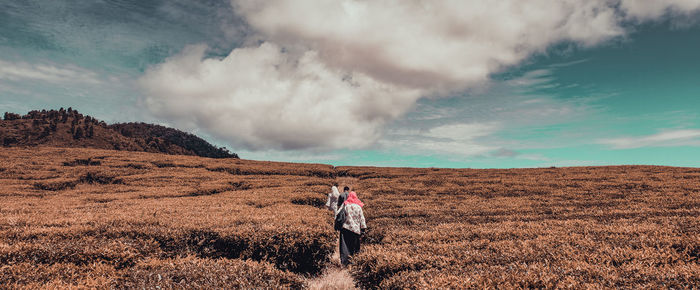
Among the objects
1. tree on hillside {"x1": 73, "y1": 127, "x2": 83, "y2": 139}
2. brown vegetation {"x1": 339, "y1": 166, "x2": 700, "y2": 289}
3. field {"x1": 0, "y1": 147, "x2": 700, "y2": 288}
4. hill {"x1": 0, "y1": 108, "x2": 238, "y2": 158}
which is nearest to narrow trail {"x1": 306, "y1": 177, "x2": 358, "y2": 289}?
field {"x1": 0, "y1": 147, "x2": 700, "y2": 288}

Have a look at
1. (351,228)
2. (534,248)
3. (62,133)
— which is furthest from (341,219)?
(62,133)

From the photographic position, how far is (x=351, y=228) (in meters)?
10.5

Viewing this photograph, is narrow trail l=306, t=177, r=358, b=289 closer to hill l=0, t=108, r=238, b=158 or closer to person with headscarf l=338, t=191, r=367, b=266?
person with headscarf l=338, t=191, r=367, b=266

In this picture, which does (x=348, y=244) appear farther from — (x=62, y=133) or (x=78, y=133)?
(x=62, y=133)

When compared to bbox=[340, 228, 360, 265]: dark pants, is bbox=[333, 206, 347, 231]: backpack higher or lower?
higher

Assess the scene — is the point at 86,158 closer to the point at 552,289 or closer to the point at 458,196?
the point at 458,196

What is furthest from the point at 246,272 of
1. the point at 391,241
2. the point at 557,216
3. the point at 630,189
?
the point at 630,189

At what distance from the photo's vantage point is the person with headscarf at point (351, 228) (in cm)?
1056

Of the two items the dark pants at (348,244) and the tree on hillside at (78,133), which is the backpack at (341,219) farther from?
the tree on hillside at (78,133)

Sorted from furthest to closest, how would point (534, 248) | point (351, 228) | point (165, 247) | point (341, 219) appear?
1. point (341, 219)
2. point (351, 228)
3. point (165, 247)
4. point (534, 248)

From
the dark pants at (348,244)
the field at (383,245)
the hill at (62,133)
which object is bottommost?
the dark pants at (348,244)

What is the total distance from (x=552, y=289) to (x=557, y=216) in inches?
419

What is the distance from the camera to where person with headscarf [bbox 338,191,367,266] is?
34.7ft

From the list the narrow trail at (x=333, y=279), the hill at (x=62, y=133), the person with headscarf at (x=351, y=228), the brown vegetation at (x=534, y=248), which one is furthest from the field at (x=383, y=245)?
the hill at (x=62, y=133)
